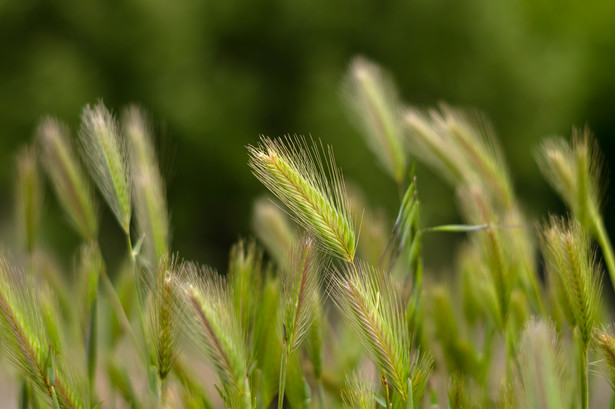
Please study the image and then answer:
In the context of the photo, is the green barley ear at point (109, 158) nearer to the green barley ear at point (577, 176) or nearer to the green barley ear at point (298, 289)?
the green barley ear at point (298, 289)

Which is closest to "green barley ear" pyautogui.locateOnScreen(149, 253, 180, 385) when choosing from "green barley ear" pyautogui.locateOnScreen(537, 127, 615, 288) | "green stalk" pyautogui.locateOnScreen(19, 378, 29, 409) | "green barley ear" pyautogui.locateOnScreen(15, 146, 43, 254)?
"green stalk" pyautogui.locateOnScreen(19, 378, 29, 409)

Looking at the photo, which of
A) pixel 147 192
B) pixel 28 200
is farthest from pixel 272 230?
pixel 28 200

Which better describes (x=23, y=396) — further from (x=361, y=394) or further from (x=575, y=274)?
(x=575, y=274)

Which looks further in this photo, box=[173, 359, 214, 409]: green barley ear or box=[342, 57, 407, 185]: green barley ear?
box=[342, 57, 407, 185]: green barley ear

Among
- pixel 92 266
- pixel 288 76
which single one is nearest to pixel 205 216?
pixel 288 76

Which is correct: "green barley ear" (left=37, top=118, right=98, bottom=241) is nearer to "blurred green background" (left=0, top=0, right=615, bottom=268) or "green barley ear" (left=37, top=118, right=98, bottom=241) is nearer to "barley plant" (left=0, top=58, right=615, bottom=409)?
"barley plant" (left=0, top=58, right=615, bottom=409)

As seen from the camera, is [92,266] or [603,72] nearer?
[92,266]

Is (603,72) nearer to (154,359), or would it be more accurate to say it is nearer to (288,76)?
(288,76)
